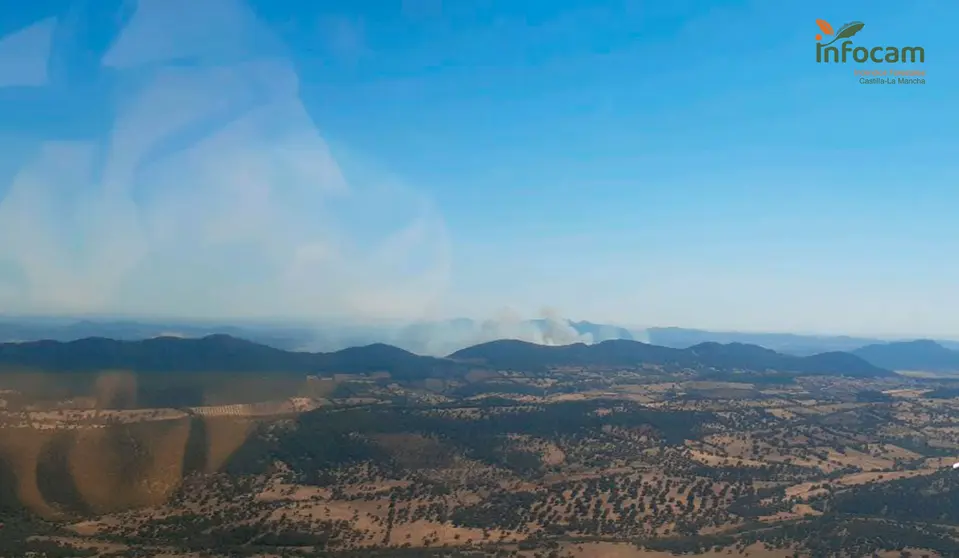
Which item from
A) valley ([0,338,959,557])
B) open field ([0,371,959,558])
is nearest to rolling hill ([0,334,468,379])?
valley ([0,338,959,557])

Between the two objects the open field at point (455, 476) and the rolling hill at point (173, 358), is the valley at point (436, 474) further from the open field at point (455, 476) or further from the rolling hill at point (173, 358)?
Result: the rolling hill at point (173, 358)

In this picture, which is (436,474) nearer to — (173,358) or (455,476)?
(455,476)

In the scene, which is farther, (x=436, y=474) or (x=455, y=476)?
(x=436, y=474)

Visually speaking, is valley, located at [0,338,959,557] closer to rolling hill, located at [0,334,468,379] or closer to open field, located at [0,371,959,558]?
open field, located at [0,371,959,558]

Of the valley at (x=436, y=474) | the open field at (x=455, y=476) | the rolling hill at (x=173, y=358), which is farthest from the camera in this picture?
the rolling hill at (x=173, y=358)

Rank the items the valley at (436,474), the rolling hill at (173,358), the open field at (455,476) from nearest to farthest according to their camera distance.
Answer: the valley at (436,474), the open field at (455,476), the rolling hill at (173,358)

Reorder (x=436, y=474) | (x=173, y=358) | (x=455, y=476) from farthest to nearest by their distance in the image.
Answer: (x=173, y=358) < (x=436, y=474) < (x=455, y=476)

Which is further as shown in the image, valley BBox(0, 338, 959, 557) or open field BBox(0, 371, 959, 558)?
open field BBox(0, 371, 959, 558)

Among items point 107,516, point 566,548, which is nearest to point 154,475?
point 107,516

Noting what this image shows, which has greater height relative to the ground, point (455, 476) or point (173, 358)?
point (173, 358)

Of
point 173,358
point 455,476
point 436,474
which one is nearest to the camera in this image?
point 455,476

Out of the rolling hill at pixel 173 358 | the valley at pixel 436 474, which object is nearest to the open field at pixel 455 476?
the valley at pixel 436 474

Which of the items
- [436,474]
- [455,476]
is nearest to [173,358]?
[436,474]
